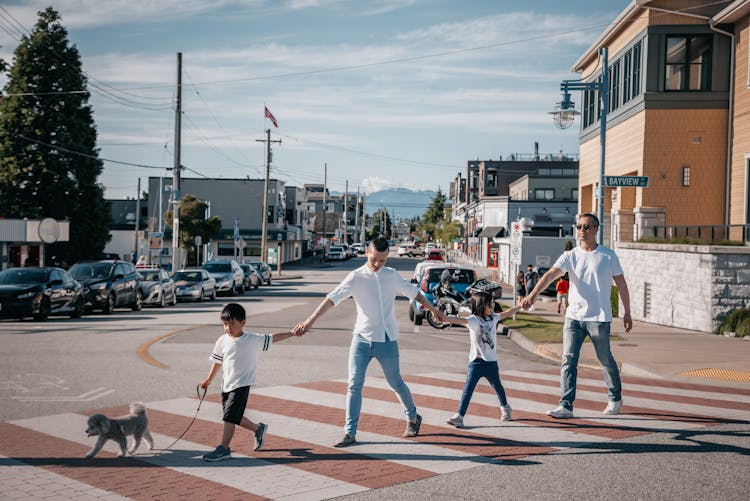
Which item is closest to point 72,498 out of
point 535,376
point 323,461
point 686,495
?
point 323,461

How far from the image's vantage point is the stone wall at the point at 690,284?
18.1 meters

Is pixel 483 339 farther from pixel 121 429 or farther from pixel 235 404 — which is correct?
pixel 121 429

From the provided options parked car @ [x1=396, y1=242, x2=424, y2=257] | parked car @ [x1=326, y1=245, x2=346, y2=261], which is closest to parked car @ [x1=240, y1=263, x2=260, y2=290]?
parked car @ [x1=326, y1=245, x2=346, y2=261]

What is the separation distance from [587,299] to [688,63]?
19375 mm

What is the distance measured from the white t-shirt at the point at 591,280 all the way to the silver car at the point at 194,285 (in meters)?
25.4

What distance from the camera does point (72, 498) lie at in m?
5.67

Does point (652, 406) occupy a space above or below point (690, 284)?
below

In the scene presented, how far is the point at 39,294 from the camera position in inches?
813

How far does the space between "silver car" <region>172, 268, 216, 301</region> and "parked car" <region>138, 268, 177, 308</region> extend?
1.27 m

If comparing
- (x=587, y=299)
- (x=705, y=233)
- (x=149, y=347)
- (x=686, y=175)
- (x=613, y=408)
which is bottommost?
(x=149, y=347)

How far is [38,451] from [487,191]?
99151mm

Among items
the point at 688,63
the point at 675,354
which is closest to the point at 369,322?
the point at 675,354

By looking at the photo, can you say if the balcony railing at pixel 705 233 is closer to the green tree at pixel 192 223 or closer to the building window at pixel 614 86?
the building window at pixel 614 86

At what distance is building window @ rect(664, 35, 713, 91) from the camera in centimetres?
2452
